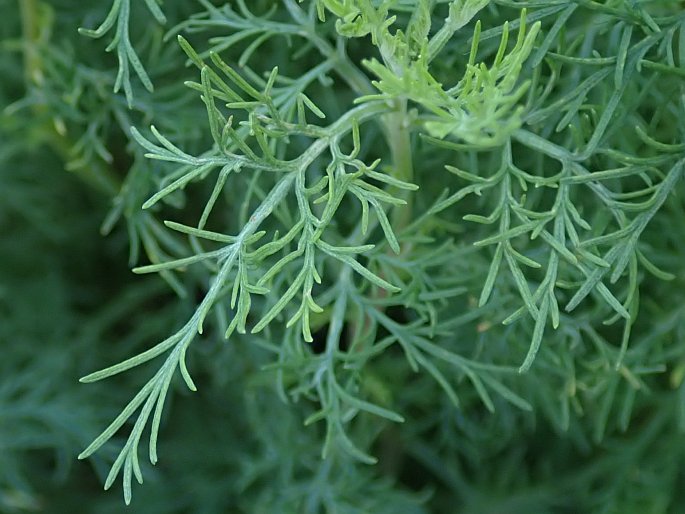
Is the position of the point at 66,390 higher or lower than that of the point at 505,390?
lower

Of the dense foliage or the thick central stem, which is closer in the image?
the dense foliage

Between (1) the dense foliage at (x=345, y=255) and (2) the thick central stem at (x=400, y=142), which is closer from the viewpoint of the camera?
(1) the dense foliage at (x=345, y=255)

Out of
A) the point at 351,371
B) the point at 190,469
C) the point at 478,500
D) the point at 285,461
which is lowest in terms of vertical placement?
the point at 190,469

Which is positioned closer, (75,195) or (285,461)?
(285,461)

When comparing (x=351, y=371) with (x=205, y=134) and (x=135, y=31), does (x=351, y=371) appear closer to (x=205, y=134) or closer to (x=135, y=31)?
(x=205, y=134)

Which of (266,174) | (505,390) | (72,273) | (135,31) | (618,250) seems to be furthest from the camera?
(72,273)

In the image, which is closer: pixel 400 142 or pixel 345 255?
pixel 345 255

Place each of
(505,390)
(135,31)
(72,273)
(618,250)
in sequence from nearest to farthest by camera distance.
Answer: (618,250) → (505,390) → (135,31) → (72,273)

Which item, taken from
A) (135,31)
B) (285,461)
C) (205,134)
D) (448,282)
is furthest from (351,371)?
(135,31)
